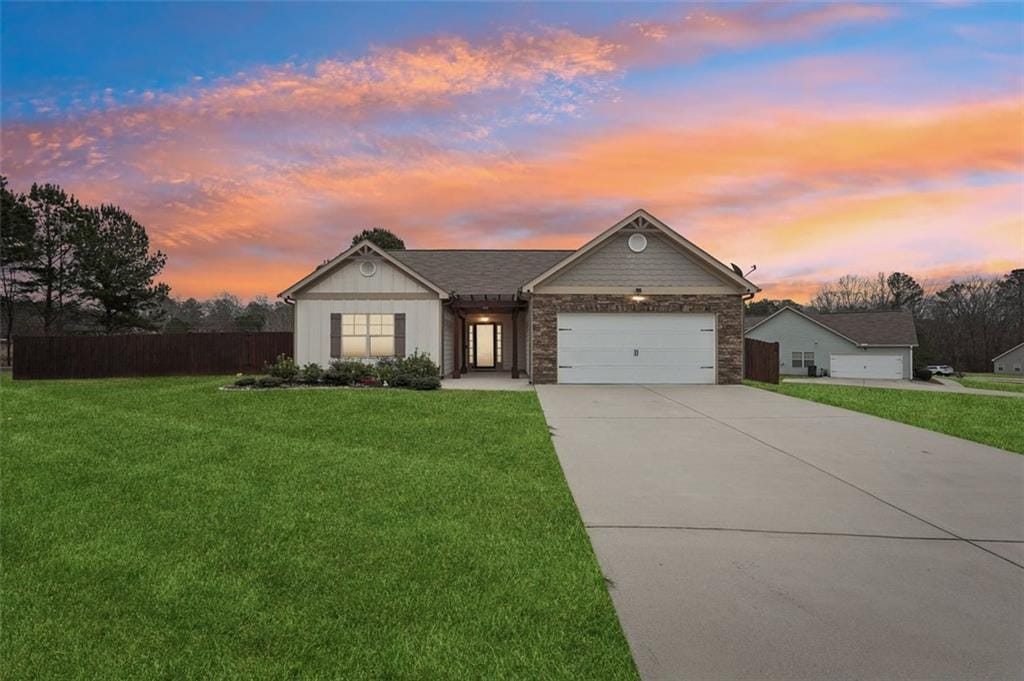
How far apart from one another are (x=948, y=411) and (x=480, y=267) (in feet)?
50.9

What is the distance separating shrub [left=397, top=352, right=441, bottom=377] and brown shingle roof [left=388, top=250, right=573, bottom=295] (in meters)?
3.72

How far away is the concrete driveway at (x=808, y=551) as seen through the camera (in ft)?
8.22

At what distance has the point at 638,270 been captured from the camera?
50.6ft

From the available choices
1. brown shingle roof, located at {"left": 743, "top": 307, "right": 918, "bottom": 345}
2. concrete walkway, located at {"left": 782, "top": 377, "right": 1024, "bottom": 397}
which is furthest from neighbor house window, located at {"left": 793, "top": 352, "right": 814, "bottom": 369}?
brown shingle roof, located at {"left": 743, "top": 307, "right": 918, "bottom": 345}

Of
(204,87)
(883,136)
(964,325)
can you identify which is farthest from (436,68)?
(964,325)

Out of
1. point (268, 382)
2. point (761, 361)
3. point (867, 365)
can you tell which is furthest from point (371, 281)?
point (867, 365)

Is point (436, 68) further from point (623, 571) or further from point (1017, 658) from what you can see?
point (1017, 658)

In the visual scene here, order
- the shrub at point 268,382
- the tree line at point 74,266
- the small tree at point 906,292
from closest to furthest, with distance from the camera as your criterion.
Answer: the shrub at point 268,382, the tree line at point 74,266, the small tree at point 906,292

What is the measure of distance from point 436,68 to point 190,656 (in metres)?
13.0

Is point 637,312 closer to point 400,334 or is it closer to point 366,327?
point 400,334

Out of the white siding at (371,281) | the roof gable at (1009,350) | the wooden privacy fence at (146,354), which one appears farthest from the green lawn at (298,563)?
the roof gable at (1009,350)

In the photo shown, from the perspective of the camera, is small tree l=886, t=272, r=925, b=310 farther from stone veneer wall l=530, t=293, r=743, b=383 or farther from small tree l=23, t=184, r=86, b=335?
small tree l=23, t=184, r=86, b=335

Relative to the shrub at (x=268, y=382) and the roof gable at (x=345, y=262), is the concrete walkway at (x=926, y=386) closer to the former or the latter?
the roof gable at (x=345, y=262)

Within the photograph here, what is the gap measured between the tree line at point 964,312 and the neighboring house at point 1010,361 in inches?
71.2
